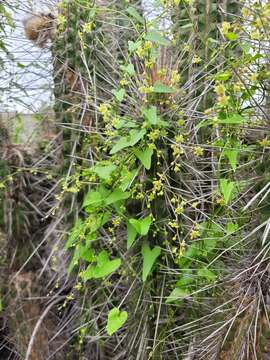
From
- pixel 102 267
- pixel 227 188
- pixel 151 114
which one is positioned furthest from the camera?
pixel 102 267

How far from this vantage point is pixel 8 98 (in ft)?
7.80

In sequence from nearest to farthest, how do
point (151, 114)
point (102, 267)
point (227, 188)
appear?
point (227, 188)
point (151, 114)
point (102, 267)

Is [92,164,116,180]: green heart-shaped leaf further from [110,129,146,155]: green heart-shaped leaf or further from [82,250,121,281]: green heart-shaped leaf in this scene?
[82,250,121,281]: green heart-shaped leaf

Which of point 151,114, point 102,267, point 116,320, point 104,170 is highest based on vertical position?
point 151,114

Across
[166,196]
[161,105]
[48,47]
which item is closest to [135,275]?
[166,196]

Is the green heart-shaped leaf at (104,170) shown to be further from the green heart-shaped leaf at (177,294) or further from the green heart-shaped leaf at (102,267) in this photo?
the green heart-shaped leaf at (177,294)

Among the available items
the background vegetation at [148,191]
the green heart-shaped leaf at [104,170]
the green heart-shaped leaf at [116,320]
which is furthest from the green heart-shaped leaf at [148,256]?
the green heart-shaped leaf at [104,170]

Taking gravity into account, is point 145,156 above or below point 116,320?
above

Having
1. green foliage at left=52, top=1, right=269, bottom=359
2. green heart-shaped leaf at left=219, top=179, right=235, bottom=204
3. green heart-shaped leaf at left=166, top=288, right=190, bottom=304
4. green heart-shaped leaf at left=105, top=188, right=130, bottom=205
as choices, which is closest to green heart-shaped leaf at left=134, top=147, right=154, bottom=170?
green foliage at left=52, top=1, right=269, bottom=359

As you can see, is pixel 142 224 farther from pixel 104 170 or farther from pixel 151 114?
pixel 151 114

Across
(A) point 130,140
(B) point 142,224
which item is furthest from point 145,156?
(B) point 142,224

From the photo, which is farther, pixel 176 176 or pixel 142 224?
pixel 176 176

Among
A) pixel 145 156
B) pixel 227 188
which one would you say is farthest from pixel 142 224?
pixel 227 188

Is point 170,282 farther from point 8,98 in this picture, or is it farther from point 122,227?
point 8,98
